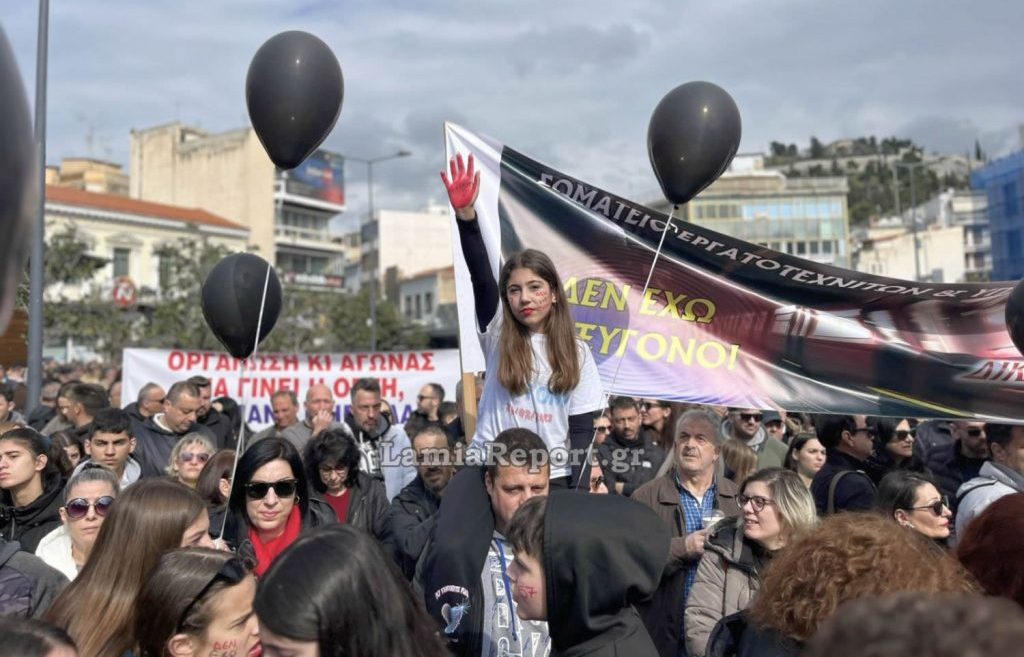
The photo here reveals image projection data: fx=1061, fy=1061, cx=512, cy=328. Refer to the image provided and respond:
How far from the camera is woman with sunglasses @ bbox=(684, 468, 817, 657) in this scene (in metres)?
4.35

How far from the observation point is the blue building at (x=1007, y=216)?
43.8m

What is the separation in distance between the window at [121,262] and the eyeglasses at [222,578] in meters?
57.6

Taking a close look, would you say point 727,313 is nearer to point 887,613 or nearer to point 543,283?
point 543,283

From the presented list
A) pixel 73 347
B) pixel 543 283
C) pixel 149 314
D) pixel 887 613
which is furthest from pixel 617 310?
pixel 149 314

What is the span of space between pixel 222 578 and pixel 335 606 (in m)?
0.97

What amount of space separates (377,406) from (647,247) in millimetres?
3204

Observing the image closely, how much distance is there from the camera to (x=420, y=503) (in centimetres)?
560

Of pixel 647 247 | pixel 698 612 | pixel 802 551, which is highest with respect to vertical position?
pixel 647 247

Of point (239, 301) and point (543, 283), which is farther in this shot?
point (239, 301)

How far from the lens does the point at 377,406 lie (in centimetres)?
860

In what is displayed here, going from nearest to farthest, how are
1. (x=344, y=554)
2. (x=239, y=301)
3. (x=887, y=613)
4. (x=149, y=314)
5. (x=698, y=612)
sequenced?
(x=887, y=613) → (x=344, y=554) → (x=698, y=612) → (x=239, y=301) → (x=149, y=314)

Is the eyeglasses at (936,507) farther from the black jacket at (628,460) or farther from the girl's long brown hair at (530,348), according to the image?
the black jacket at (628,460)

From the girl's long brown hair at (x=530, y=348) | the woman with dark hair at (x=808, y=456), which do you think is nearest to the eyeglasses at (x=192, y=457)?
the girl's long brown hair at (x=530, y=348)

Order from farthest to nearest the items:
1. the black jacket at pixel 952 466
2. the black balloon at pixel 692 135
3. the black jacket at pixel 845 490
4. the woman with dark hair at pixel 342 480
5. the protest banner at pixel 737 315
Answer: the black jacket at pixel 952 466
the protest banner at pixel 737 315
the woman with dark hair at pixel 342 480
the black jacket at pixel 845 490
the black balloon at pixel 692 135
